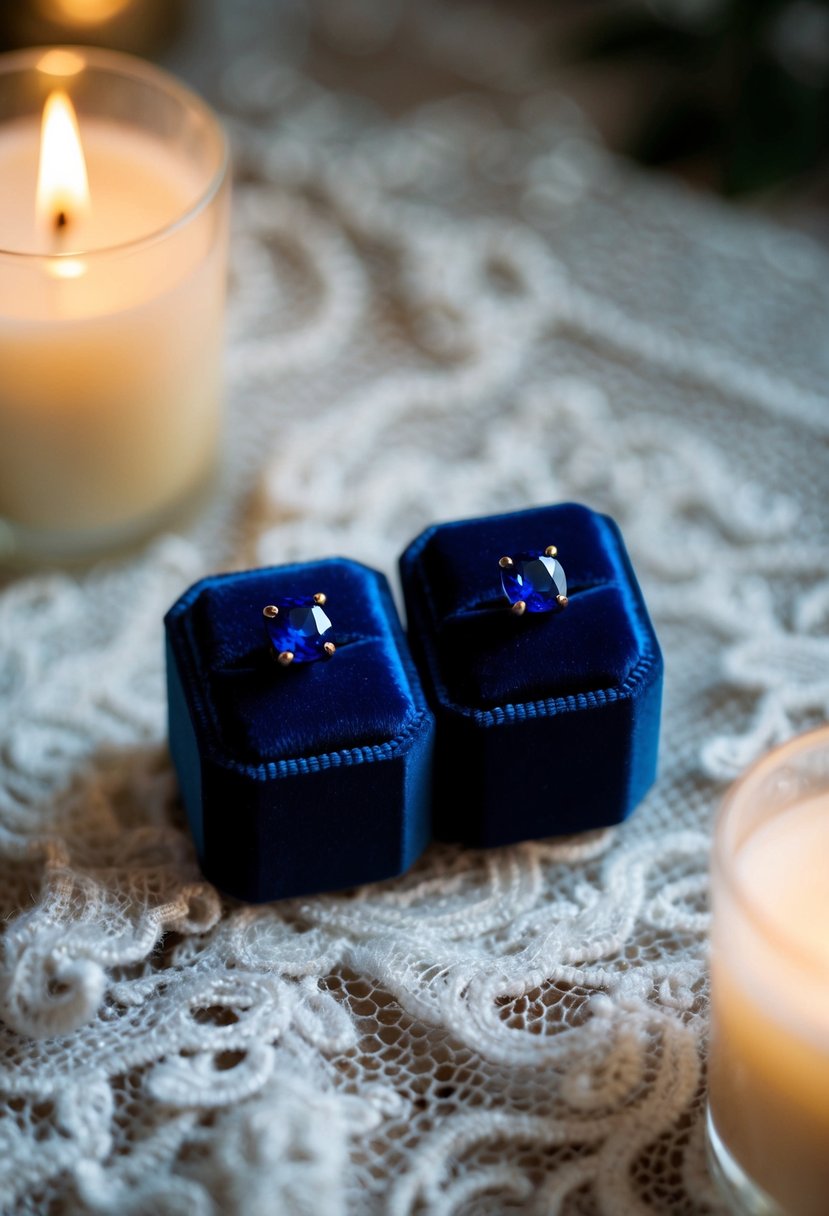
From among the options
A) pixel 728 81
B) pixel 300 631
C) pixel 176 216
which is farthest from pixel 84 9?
pixel 300 631

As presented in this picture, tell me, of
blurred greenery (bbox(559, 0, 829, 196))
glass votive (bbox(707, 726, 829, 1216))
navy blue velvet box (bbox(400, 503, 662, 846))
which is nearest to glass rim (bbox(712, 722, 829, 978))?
glass votive (bbox(707, 726, 829, 1216))

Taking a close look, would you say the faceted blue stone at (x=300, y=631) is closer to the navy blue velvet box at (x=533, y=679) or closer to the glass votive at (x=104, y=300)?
the navy blue velvet box at (x=533, y=679)

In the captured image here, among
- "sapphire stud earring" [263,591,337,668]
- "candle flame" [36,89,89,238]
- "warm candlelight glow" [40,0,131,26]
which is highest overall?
"candle flame" [36,89,89,238]

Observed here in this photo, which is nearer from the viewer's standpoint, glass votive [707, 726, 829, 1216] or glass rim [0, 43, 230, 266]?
glass votive [707, 726, 829, 1216]

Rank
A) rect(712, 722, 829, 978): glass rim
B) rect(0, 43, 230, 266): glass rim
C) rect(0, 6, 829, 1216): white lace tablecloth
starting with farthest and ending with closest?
1. rect(0, 43, 230, 266): glass rim
2. rect(0, 6, 829, 1216): white lace tablecloth
3. rect(712, 722, 829, 978): glass rim

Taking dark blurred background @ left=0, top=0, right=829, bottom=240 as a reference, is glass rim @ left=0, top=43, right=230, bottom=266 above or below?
above

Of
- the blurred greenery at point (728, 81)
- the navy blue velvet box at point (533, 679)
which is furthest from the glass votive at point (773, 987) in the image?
the blurred greenery at point (728, 81)

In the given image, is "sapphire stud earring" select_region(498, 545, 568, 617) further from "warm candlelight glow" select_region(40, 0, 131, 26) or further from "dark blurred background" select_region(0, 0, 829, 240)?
"warm candlelight glow" select_region(40, 0, 131, 26)

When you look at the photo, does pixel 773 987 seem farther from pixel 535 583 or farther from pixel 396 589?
pixel 396 589

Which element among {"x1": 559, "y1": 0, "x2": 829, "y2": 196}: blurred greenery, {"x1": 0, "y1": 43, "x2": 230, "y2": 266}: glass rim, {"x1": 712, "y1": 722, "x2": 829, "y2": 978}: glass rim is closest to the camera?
{"x1": 712, "y1": 722, "x2": 829, "y2": 978}: glass rim
